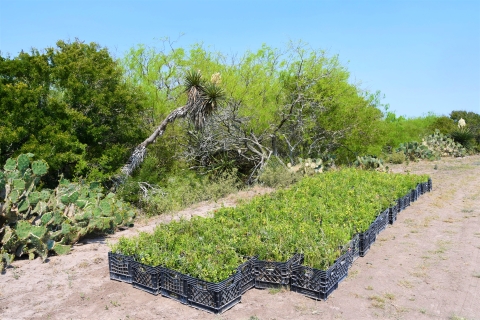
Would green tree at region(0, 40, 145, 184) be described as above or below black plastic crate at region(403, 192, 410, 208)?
above

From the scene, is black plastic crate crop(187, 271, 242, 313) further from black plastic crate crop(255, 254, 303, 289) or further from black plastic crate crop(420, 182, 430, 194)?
black plastic crate crop(420, 182, 430, 194)

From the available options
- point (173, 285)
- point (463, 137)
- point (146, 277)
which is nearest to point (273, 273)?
point (173, 285)

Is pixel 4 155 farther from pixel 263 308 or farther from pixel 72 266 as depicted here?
pixel 263 308

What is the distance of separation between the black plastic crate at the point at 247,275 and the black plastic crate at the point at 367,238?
2186 mm

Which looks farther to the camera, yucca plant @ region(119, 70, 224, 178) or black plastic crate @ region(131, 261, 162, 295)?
yucca plant @ region(119, 70, 224, 178)

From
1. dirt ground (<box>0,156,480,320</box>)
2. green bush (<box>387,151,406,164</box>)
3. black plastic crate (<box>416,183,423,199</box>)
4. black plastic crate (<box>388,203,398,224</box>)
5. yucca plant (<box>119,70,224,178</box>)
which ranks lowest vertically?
dirt ground (<box>0,156,480,320</box>)

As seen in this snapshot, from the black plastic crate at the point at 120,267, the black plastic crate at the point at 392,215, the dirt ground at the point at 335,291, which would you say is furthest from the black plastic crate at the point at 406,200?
the black plastic crate at the point at 120,267

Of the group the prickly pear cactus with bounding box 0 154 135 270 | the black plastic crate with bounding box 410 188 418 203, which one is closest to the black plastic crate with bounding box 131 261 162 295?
the prickly pear cactus with bounding box 0 154 135 270

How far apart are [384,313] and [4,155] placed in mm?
11209

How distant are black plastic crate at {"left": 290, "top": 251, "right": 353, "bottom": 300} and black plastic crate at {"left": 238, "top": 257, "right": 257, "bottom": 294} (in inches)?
21.0

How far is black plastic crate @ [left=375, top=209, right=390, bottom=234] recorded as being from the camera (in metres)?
8.06

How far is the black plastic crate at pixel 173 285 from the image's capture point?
526cm

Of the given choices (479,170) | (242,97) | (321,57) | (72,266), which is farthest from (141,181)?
(479,170)

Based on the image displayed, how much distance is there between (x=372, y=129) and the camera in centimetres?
1938
